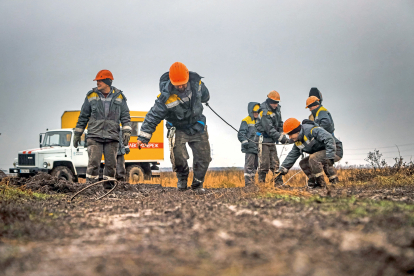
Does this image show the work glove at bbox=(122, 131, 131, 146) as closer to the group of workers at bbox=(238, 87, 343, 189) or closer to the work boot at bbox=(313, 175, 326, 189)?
the group of workers at bbox=(238, 87, 343, 189)

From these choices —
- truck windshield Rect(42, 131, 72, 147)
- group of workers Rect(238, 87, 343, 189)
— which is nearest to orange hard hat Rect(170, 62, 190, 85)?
group of workers Rect(238, 87, 343, 189)

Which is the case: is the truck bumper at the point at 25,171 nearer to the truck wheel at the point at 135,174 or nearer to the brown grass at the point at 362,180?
the truck wheel at the point at 135,174

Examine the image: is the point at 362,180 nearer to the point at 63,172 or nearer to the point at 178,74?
the point at 178,74

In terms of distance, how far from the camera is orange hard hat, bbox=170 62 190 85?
6688mm

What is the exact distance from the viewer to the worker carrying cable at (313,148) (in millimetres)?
7676

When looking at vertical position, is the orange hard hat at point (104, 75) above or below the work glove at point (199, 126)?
above

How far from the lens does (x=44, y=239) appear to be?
2.47m

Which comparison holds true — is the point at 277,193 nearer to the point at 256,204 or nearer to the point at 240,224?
the point at 256,204

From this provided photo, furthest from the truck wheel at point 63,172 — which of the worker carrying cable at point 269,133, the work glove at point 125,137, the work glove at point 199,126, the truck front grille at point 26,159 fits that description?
the work glove at point 199,126

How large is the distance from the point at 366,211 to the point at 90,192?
570 cm

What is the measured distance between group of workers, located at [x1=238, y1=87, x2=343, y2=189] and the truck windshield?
693 cm

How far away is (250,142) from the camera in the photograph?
10.2m

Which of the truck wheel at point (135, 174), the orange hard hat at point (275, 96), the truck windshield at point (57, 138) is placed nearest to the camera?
the orange hard hat at point (275, 96)

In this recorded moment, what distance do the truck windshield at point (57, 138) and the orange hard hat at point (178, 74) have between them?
8.95 m
